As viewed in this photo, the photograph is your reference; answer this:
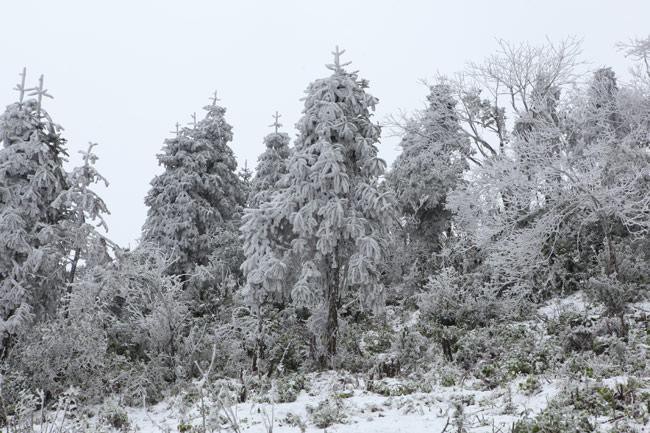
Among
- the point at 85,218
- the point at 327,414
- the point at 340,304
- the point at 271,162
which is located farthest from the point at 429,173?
the point at 327,414

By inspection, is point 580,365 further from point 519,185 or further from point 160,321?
point 160,321

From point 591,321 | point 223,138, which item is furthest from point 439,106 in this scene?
point 591,321

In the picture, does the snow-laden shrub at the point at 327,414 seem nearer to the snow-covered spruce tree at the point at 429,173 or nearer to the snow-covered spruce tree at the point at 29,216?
the snow-covered spruce tree at the point at 29,216

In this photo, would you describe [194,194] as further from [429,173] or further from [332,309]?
[332,309]

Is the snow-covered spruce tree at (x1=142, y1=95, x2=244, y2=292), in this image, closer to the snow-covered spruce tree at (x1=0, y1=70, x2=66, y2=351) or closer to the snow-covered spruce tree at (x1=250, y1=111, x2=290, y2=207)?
the snow-covered spruce tree at (x1=250, y1=111, x2=290, y2=207)

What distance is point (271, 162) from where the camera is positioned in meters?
25.4

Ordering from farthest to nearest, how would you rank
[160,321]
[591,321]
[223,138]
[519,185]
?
1. [223,138]
2. [519,185]
3. [160,321]
4. [591,321]

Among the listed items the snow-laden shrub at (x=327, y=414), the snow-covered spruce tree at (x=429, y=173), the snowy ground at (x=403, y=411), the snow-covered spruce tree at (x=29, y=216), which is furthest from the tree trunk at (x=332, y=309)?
the snow-covered spruce tree at (x=429, y=173)

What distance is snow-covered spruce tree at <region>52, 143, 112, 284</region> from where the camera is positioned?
13.5 metres

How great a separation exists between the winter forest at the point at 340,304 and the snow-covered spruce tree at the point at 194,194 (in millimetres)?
4684

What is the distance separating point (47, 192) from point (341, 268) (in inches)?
310

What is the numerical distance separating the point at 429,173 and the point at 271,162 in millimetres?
7147

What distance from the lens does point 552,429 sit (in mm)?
6602

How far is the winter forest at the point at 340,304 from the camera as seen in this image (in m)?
9.58
